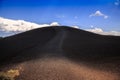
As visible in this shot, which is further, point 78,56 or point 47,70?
point 78,56

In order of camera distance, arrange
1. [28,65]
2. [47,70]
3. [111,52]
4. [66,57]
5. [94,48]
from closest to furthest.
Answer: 1. [47,70]
2. [28,65]
3. [66,57]
4. [111,52]
5. [94,48]

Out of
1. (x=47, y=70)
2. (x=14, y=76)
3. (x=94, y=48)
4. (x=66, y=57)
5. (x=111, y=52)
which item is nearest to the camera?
(x=14, y=76)

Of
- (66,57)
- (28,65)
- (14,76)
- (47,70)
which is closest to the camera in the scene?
(14,76)

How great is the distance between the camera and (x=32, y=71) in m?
20.3

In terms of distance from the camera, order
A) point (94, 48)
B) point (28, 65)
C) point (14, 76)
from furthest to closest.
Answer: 1. point (94, 48)
2. point (28, 65)
3. point (14, 76)

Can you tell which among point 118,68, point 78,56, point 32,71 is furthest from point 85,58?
point 32,71

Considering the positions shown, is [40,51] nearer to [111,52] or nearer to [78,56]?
[78,56]

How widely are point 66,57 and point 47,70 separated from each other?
4.51 metres

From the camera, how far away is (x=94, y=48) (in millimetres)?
29625

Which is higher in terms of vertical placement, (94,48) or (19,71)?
(94,48)

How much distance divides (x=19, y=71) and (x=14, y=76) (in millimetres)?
1226

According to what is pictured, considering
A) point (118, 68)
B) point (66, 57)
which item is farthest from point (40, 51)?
point (118, 68)

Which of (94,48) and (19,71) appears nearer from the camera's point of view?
(19,71)

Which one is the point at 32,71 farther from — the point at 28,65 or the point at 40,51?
the point at 40,51
